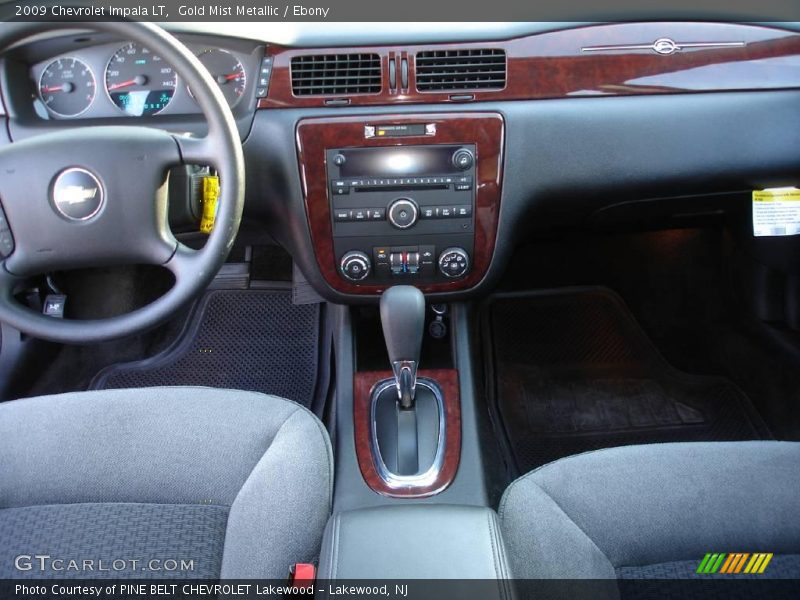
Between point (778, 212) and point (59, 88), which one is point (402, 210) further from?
point (778, 212)

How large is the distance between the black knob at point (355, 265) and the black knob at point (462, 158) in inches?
11.4

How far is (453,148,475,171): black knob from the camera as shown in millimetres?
1362

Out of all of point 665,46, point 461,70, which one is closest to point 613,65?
point 665,46

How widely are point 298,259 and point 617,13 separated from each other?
89 cm

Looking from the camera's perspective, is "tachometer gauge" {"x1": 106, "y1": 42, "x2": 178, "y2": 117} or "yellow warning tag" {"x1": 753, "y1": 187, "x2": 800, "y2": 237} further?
"yellow warning tag" {"x1": 753, "y1": 187, "x2": 800, "y2": 237}

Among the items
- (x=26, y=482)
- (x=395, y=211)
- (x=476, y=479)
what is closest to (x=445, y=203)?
(x=395, y=211)

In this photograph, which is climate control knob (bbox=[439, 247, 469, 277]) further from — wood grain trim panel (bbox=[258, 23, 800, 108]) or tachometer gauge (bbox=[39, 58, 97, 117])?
tachometer gauge (bbox=[39, 58, 97, 117])

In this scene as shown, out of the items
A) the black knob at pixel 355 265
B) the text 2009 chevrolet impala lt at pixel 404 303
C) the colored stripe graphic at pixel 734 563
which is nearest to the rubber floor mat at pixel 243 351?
the text 2009 chevrolet impala lt at pixel 404 303

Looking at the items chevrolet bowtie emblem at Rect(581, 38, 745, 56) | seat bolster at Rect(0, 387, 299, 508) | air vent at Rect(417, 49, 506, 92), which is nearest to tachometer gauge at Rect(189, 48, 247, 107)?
air vent at Rect(417, 49, 506, 92)

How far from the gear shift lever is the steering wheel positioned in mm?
360

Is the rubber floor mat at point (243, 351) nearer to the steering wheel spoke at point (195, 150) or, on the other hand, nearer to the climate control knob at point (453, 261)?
the climate control knob at point (453, 261)

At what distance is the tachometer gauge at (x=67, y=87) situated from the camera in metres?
1.38

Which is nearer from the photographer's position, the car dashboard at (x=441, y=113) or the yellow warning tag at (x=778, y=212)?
the car dashboard at (x=441, y=113)

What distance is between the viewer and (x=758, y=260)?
183 cm
